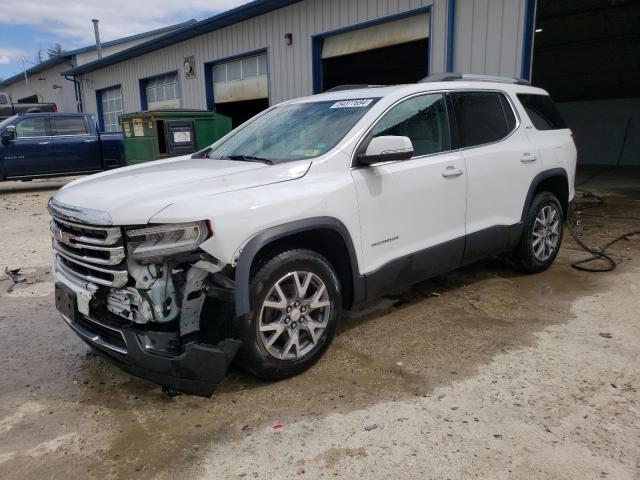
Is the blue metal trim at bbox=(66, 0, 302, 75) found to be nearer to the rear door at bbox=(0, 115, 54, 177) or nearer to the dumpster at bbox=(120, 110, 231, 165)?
the dumpster at bbox=(120, 110, 231, 165)

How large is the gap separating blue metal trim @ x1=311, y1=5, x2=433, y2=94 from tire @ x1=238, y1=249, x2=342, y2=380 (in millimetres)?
6299

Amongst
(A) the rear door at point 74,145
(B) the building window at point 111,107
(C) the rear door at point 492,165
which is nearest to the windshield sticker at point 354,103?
(C) the rear door at point 492,165

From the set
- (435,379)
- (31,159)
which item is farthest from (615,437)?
(31,159)

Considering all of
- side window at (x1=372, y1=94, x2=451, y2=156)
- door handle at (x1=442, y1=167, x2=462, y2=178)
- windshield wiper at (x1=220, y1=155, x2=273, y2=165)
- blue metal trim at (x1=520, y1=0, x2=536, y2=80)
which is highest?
blue metal trim at (x1=520, y1=0, x2=536, y2=80)

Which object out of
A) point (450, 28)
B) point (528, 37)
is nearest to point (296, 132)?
point (528, 37)

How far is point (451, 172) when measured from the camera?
396cm

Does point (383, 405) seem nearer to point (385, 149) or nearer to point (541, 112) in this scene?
point (385, 149)

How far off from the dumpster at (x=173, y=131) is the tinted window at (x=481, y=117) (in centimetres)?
712

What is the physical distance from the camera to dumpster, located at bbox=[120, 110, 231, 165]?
10.4m

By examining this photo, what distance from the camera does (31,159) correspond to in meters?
12.3

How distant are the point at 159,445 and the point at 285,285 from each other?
3.59ft

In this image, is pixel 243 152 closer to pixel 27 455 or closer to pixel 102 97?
pixel 27 455

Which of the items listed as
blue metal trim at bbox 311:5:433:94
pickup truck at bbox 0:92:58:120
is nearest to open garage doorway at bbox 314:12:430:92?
blue metal trim at bbox 311:5:433:94

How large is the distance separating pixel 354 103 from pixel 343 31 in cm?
682
